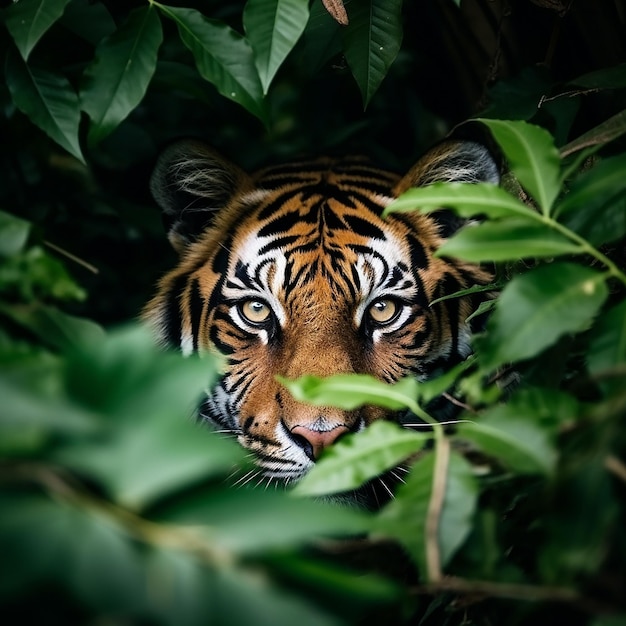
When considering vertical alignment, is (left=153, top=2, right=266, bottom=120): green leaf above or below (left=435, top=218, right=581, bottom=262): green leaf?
above

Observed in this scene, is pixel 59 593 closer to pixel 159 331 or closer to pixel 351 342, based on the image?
pixel 351 342

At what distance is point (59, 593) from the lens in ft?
1.92

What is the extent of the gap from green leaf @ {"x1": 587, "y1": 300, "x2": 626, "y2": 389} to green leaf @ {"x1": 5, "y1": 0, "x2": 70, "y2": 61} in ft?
3.37

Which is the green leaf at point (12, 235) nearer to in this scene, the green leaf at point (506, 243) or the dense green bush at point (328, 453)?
the dense green bush at point (328, 453)

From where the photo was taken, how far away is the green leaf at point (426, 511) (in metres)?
0.80

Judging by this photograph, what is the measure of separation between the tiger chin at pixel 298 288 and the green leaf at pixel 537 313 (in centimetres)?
86

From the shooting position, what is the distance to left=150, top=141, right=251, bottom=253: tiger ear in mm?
2148

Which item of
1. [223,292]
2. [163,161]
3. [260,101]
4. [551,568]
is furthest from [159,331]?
[551,568]

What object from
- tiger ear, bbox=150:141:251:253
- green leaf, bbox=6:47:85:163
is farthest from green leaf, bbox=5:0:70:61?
tiger ear, bbox=150:141:251:253

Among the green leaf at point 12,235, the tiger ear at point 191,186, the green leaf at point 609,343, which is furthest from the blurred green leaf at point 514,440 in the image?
the tiger ear at point 191,186

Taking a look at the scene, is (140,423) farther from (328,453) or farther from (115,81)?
(115,81)

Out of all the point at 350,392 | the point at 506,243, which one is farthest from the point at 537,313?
the point at 350,392

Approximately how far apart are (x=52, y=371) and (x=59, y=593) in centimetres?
21

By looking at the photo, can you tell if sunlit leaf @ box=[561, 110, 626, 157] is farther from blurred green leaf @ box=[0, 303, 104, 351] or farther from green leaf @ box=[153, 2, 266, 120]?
blurred green leaf @ box=[0, 303, 104, 351]
